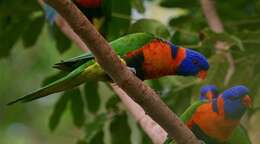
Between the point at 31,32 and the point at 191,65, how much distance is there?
1183mm

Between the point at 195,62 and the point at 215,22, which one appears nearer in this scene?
the point at 195,62

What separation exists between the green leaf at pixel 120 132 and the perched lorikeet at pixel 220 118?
1.93 ft

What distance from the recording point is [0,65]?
4406mm

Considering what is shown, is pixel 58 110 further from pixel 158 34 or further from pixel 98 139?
pixel 158 34

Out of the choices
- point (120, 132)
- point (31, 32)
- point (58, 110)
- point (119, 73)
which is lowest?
point (120, 132)

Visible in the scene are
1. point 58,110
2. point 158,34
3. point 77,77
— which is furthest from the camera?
point 58,110

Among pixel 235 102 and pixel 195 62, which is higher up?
pixel 195 62

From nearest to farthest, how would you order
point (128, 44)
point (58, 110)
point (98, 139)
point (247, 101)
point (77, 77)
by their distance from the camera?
point (77, 77) < point (128, 44) < point (247, 101) < point (98, 139) < point (58, 110)

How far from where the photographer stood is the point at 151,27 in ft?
8.20

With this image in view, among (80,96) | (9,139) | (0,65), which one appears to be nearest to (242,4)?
(80,96)

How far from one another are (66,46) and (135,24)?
1.50 feet

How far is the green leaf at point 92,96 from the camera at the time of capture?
8.93ft

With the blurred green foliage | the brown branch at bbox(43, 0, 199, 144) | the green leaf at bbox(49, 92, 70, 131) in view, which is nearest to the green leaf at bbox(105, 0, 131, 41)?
the blurred green foliage

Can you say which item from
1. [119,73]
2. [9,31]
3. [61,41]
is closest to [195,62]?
[119,73]
